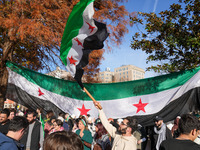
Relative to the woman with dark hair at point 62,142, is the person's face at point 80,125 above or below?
below

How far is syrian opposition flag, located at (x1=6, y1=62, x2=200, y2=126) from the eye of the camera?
19.2 feet

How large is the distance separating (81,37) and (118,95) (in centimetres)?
349

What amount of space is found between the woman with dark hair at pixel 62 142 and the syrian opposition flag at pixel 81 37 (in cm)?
244

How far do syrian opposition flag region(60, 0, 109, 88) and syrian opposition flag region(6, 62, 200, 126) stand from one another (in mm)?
3096

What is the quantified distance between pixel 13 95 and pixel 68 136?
6.46 m

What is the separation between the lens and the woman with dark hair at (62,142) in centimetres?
154

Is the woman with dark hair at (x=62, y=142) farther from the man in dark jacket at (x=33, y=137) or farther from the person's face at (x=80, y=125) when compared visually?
the man in dark jacket at (x=33, y=137)

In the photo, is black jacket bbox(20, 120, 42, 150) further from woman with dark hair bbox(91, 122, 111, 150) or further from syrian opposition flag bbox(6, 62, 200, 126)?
syrian opposition flag bbox(6, 62, 200, 126)

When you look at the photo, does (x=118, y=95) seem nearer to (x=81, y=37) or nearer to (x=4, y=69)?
(x=81, y=37)

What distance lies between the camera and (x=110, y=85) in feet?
24.6

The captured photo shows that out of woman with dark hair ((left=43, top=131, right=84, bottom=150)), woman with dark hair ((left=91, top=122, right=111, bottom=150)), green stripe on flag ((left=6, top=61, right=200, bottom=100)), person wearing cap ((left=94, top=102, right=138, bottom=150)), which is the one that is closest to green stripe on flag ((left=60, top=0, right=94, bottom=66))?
person wearing cap ((left=94, top=102, right=138, bottom=150))

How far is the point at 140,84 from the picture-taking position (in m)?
6.81

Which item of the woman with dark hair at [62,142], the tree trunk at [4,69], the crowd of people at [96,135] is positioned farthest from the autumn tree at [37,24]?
the woman with dark hair at [62,142]

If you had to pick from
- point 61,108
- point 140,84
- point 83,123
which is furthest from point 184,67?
point 61,108
